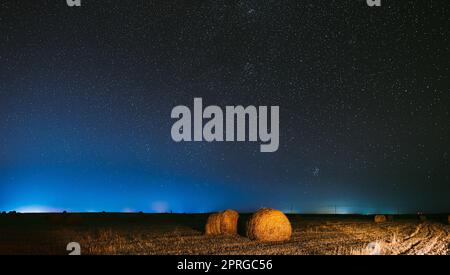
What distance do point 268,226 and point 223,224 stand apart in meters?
3.44

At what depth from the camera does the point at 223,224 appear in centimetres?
2266

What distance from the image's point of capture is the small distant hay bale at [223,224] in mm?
22625

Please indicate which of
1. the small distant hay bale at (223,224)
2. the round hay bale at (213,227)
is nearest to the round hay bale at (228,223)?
the small distant hay bale at (223,224)

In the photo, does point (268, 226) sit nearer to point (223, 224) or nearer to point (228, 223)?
point (228, 223)

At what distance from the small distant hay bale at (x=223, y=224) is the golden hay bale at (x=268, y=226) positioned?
7.60ft

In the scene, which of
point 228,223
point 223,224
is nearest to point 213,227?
point 223,224

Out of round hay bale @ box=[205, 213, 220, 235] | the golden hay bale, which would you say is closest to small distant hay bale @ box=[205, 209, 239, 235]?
round hay bale @ box=[205, 213, 220, 235]

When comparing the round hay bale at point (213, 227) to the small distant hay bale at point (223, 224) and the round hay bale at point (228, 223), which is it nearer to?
the small distant hay bale at point (223, 224)
